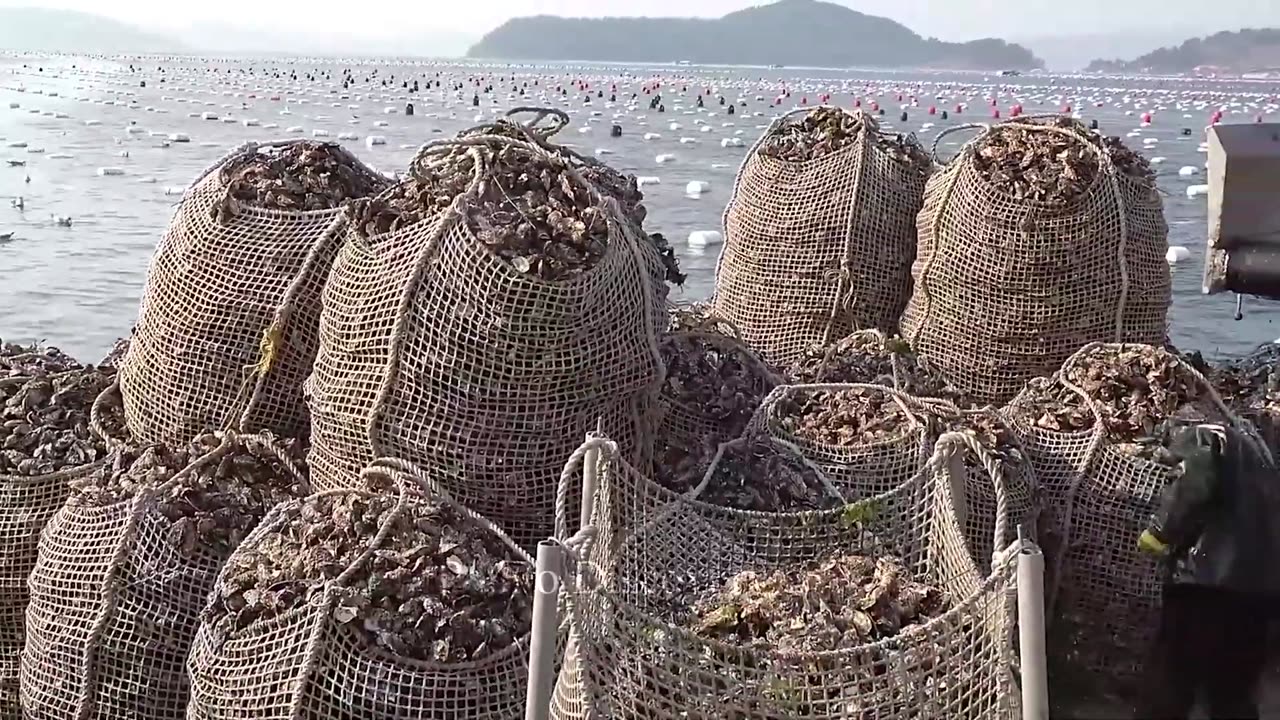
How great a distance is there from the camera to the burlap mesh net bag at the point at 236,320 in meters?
4.50

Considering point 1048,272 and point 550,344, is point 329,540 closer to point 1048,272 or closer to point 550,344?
point 550,344

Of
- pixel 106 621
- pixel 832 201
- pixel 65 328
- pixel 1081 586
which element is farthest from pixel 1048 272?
pixel 65 328

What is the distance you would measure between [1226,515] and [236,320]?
357cm

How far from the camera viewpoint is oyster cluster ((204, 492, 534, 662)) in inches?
132

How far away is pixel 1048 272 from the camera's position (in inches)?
237

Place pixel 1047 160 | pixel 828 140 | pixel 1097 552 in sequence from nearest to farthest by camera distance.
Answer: pixel 1097 552 → pixel 1047 160 → pixel 828 140

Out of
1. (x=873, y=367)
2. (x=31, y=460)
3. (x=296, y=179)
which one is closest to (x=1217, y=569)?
(x=873, y=367)

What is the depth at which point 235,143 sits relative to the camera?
3197 cm

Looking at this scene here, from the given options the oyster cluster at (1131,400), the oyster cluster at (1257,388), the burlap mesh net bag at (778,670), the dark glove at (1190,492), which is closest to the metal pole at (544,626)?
the burlap mesh net bag at (778,670)

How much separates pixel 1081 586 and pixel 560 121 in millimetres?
3004

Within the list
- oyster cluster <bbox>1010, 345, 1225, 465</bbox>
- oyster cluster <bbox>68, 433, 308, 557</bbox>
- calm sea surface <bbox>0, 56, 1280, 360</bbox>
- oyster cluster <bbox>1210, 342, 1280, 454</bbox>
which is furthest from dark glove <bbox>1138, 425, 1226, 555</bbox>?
calm sea surface <bbox>0, 56, 1280, 360</bbox>

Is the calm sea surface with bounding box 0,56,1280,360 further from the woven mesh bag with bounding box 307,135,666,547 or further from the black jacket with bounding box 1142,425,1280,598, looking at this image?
the black jacket with bounding box 1142,425,1280,598

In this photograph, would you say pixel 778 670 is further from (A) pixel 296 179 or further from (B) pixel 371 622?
(A) pixel 296 179

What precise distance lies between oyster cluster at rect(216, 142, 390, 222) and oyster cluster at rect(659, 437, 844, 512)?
1886mm
